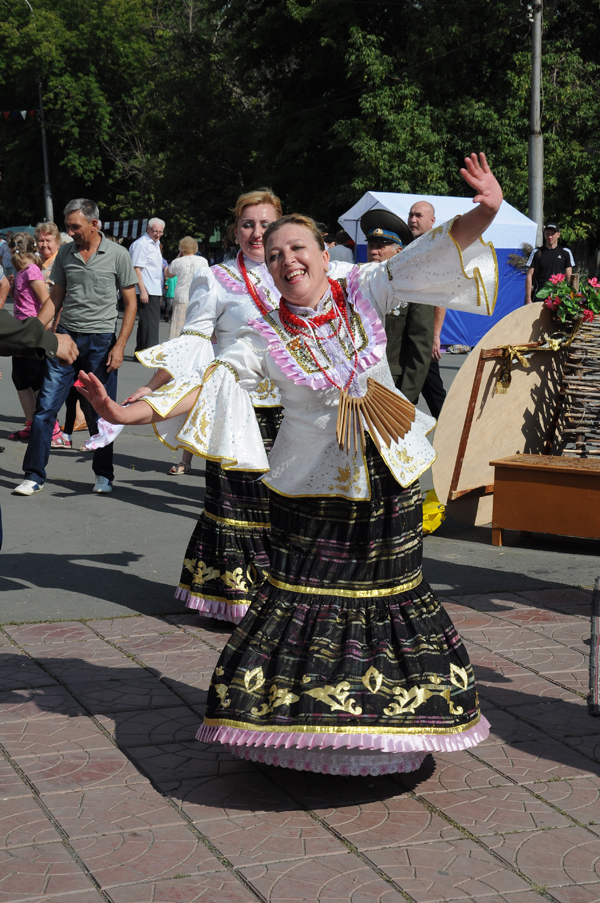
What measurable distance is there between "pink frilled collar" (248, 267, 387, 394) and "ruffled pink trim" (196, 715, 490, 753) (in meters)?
1.09

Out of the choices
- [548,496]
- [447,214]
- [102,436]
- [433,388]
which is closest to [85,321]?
[433,388]

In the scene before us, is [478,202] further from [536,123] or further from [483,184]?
[536,123]

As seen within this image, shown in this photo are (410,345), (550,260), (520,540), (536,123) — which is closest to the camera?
(410,345)

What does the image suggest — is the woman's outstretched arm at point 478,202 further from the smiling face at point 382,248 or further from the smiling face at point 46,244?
the smiling face at point 46,244

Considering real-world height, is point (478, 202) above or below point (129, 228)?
below

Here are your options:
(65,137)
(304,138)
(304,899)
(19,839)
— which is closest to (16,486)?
(19,839)

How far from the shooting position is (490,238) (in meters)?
17.1

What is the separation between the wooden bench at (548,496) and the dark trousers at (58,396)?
3.07m

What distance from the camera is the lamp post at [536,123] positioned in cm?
1881

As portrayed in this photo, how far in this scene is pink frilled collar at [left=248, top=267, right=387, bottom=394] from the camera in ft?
10.9

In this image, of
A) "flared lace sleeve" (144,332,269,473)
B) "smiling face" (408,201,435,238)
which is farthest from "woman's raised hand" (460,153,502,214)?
"smiling face" (408,201,435,238)

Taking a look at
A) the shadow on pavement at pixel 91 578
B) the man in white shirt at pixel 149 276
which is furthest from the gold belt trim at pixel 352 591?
the man in white shirt at pixel 149 276

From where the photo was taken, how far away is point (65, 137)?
1727 inches

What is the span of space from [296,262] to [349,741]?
1506mm
